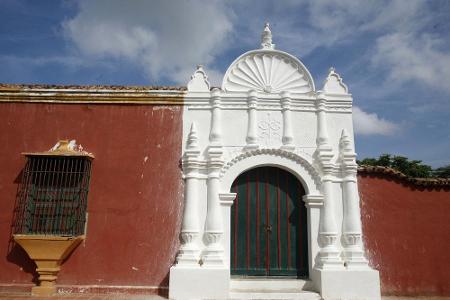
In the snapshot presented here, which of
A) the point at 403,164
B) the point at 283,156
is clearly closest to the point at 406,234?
the point at 283,156

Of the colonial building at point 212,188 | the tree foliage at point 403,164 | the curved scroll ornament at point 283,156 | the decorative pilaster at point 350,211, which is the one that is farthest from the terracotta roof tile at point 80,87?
the tree foliage at point 403,164

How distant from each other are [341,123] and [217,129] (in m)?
2.33

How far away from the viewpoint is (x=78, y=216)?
21.7 feet

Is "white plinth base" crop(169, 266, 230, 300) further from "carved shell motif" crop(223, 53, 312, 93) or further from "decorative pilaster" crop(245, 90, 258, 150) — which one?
"carved shell motif" crop(223, 53, 312, 93)

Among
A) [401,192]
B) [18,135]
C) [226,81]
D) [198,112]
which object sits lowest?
[401,192]

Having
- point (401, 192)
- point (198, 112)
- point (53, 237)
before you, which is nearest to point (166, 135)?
point (198, 112)

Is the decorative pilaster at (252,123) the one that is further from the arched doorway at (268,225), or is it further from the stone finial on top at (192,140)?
the stone finial on top at (192,140)

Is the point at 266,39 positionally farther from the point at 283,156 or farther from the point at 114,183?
the point at 114,183

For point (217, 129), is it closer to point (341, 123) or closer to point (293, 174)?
point (293, 174)

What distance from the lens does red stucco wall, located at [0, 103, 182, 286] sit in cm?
653

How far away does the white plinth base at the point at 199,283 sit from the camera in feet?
19.9

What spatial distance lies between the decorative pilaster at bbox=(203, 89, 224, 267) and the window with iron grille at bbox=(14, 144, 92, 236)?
7.11 ft

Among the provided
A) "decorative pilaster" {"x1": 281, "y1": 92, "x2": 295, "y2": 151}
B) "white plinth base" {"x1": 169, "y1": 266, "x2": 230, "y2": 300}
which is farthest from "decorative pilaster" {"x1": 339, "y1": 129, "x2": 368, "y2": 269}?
"white plinth base" {"x1": 169, "y1": 266, "x2": 230, "y2": 300}

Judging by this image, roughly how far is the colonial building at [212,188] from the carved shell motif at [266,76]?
21 millimetres
